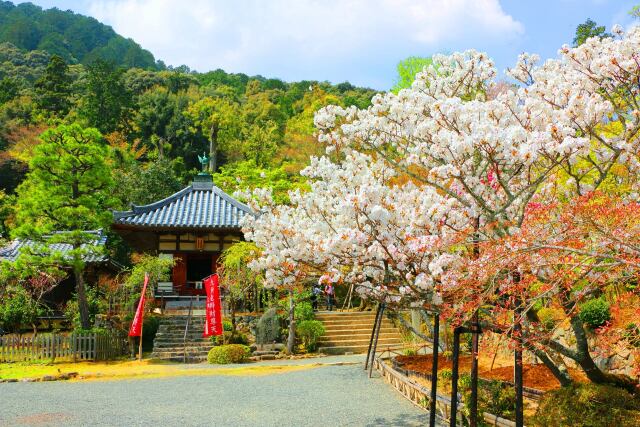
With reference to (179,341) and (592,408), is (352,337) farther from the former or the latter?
(592,408)

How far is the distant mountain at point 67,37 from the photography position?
86375 millimetres

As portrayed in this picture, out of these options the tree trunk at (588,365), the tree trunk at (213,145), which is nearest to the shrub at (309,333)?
the tree trunk at (588,365)

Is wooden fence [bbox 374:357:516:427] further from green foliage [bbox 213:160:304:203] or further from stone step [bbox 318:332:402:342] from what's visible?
green foliage [bbox 213:160:304:203]

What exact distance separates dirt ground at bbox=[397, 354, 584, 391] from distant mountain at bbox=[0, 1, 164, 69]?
78462mm

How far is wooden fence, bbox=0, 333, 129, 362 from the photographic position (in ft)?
55.3

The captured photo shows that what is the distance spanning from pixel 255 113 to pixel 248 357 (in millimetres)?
43690

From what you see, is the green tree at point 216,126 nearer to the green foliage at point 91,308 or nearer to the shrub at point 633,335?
the green foliage at point 91,308

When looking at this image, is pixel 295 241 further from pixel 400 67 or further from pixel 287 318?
pixel 400 67

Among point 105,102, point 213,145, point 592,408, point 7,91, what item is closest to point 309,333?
point 592,408

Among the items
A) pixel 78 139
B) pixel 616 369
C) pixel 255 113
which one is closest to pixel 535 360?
pixel 616 369

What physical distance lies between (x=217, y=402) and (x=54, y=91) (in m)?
46.1

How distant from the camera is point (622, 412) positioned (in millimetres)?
6539

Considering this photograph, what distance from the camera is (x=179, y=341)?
1842 cm

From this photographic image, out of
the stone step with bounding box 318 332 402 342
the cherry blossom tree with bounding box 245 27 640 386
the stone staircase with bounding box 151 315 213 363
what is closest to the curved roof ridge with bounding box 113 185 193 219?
the stone staircase with bounding box 151 315 213 363
